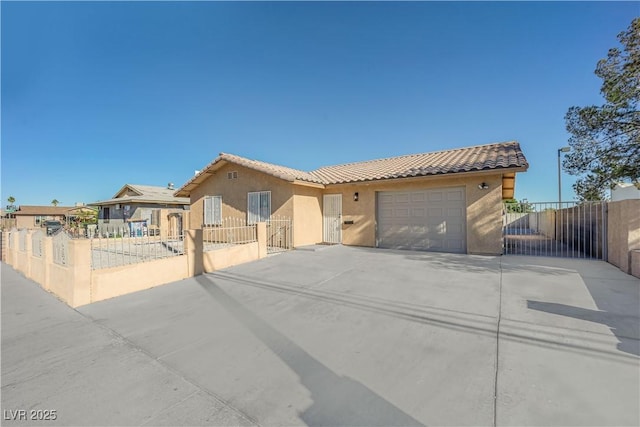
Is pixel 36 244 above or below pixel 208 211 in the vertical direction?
below

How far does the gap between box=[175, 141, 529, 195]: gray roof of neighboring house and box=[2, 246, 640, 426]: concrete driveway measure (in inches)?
194

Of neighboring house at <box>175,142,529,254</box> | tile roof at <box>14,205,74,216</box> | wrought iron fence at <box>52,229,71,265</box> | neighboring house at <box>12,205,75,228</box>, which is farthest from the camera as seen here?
tile roof at <box>14,205,74,216</box>

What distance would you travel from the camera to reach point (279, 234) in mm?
12914

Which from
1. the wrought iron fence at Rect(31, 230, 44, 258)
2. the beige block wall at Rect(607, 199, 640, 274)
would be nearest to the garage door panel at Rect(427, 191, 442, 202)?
the beige block wall at Rect(607, 199, 640, 274)

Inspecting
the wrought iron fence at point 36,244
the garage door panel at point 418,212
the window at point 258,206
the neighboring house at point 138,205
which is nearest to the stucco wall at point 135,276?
the wrought iron fence at point 36,244

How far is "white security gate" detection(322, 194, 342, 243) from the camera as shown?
44.6 feet

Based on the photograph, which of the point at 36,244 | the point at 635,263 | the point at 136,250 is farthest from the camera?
the point at 36,244

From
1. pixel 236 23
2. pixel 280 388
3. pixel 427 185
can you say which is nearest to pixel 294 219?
pixel 427 185

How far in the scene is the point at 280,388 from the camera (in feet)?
9.02

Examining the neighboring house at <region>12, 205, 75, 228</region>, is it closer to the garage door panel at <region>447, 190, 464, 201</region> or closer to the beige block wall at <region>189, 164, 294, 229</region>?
the beige block wall at <region>189, 164, 294, 229</region>

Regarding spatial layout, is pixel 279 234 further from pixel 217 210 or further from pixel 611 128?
pixel 611 128

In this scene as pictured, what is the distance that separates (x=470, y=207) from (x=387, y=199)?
3449 millimetres

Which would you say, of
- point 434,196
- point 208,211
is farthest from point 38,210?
point 434,196

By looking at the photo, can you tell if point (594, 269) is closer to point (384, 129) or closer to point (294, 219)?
point (294, 219)
